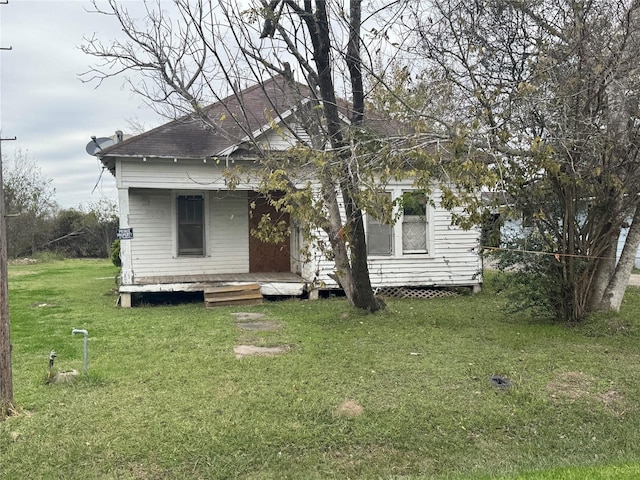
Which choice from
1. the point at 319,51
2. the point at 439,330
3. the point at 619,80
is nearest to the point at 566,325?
the point at 439,330

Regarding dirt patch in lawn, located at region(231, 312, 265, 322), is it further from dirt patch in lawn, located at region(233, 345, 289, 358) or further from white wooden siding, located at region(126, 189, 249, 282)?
white wooden siding, located at region(126, 189, 249, 282)

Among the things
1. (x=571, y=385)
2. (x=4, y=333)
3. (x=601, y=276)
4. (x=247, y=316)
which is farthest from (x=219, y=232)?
(x=571, y=385)

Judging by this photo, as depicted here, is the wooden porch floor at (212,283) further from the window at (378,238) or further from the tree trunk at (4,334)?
the tree trunk at (4,334)

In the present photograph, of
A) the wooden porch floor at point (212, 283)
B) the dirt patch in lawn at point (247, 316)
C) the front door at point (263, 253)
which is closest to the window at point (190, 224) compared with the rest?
the wooden porch floor at point (212, 283)

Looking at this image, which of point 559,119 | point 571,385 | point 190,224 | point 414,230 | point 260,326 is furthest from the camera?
point 190,224

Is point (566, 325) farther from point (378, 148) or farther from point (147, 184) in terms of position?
point (147, 184)

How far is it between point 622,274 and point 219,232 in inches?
348

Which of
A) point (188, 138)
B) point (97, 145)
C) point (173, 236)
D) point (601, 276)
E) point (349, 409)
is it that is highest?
point (188, 138)

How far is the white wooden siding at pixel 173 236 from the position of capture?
12500 mm

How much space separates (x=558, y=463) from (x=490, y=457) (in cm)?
49

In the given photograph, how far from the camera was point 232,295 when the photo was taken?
11539 millimetres

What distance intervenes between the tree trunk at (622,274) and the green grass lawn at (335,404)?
0.91ft

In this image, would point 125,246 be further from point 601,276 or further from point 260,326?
Result: point 601,276

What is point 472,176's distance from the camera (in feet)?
18.7
